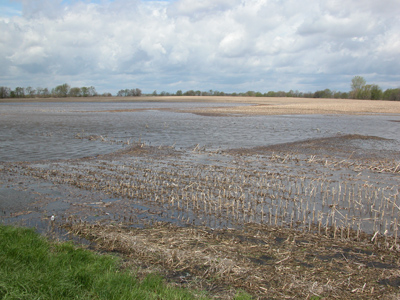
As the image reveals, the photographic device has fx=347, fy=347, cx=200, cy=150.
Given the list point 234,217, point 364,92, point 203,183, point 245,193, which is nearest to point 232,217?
point 234,217

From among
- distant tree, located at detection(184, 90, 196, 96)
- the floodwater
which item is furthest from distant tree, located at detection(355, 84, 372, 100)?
the floodwater

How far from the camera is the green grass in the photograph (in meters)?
4.96

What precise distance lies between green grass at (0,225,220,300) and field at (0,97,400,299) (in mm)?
633

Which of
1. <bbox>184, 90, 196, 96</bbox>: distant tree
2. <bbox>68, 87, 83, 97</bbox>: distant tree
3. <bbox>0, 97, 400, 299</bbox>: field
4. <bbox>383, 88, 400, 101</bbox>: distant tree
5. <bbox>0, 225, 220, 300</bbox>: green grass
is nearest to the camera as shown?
<bbox>0, 225, 220, 300</bbox>: green grass

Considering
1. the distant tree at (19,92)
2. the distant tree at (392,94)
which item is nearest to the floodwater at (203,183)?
the distant tree at (392,94)

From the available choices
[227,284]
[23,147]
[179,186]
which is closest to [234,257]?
[227,284]

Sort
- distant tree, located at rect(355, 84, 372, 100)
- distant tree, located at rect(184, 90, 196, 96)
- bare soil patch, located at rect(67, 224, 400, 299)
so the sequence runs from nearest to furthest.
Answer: bare soil patch, located at rect(67, 224, 400, 299), distant tree, located at rect(355, 84, 372, 100), distant tree, located at rect(184, 90, 196, 96)

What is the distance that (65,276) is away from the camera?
5.39m

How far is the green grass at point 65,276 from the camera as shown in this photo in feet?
16.3

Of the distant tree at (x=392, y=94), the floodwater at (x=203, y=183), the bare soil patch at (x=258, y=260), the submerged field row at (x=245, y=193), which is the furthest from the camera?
the distant tree at (x=392, y=94)

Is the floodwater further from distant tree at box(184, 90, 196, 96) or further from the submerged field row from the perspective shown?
distant tree at box(184, 90, 196, 96)

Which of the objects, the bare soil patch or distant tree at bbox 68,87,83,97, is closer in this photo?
the bare soil patch

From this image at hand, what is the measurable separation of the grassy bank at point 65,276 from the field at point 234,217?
0.61 metres

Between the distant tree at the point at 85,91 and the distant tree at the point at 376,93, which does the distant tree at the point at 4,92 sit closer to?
the distant tree at the point at 85,91
